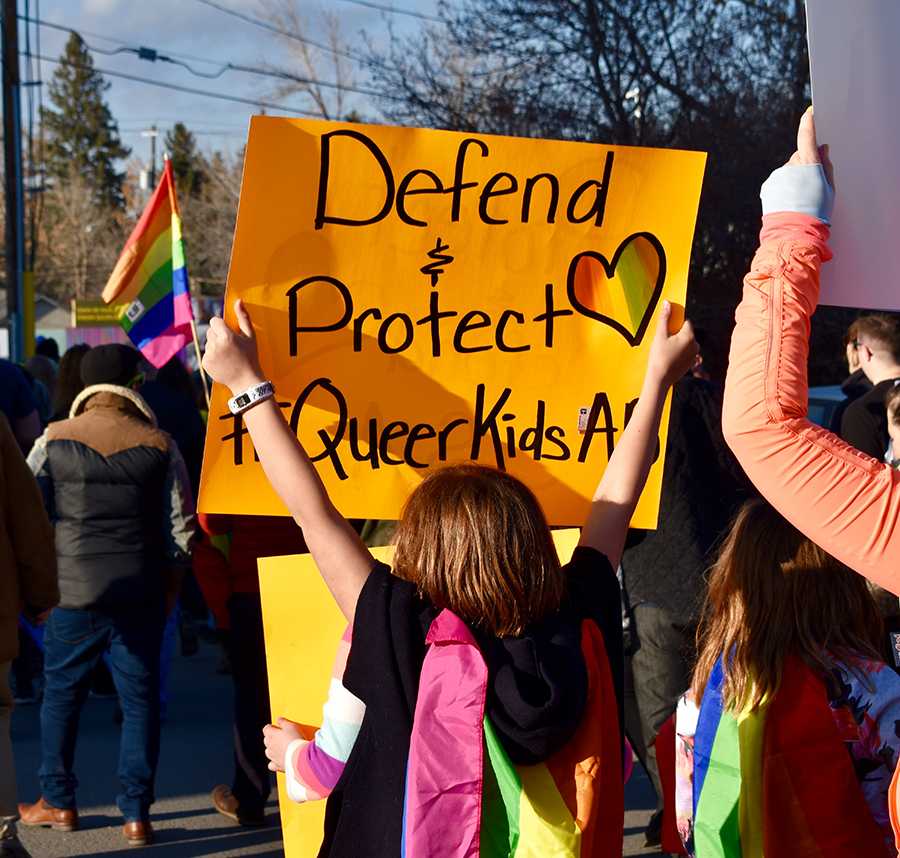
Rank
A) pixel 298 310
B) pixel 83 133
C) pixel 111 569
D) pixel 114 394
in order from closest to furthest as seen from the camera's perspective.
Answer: pixel 298 310 < pixel 111 569 < pixel 114 394 < pixel 83 133

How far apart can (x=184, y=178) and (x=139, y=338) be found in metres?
58.4

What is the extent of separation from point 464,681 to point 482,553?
0.76 ft

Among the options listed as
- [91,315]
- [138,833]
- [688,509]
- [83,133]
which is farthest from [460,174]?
[83,133]

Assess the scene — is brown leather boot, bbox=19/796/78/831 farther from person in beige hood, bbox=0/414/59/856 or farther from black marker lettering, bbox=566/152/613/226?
black marker lettering, bbox=566/152/613/226

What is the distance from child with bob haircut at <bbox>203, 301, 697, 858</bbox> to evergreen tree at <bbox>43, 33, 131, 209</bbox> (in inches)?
3212

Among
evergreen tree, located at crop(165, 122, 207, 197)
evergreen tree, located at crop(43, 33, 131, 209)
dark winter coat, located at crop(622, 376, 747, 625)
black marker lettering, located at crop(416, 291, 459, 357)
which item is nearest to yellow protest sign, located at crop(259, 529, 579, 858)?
black marker lettering, located at crop(416, 291, 459, 357)

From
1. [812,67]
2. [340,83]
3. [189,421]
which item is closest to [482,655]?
[812,67]

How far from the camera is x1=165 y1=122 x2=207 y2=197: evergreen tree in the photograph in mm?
54419

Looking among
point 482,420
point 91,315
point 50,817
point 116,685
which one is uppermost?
point 482,420

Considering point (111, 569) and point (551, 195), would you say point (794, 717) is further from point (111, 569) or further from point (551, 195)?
point (111, 569)

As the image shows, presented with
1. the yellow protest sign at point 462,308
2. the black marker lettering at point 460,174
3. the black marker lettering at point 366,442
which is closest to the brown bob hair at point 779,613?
the yellow protest sign at point 462,308

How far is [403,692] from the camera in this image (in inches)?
82.9

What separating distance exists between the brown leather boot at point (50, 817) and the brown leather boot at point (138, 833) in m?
0.27

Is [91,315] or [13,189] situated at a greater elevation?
[13,189]
